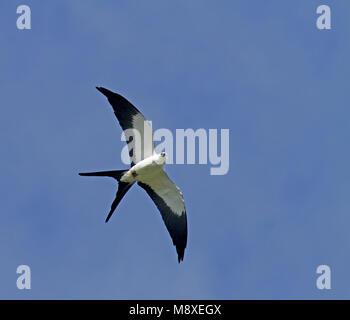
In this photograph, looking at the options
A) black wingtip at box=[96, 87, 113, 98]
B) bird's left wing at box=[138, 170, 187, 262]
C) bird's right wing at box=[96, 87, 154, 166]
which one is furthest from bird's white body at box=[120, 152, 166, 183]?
black wingtip at box=[96, 87, 113, 98]

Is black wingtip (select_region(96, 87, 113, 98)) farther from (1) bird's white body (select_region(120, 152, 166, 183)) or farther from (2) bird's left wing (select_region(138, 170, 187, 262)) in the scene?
(2) bird's left wing (select_region(138, 170, 187, 262))

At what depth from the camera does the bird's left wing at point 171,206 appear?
20.6m

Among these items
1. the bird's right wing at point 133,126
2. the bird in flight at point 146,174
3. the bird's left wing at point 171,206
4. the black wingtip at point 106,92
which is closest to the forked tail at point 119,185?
the bird in flight at point 146,174

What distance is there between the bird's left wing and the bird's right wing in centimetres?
66

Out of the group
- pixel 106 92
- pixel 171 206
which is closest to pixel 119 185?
pixel 171 206

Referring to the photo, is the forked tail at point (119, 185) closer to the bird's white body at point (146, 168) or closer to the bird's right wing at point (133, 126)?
the bird's white body at point (146, 168)

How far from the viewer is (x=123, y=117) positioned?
2020cm

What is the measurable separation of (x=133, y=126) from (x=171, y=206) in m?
2.10

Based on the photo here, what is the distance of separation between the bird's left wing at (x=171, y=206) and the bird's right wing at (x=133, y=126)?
2.17ft

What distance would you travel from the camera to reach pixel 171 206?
2086cm
